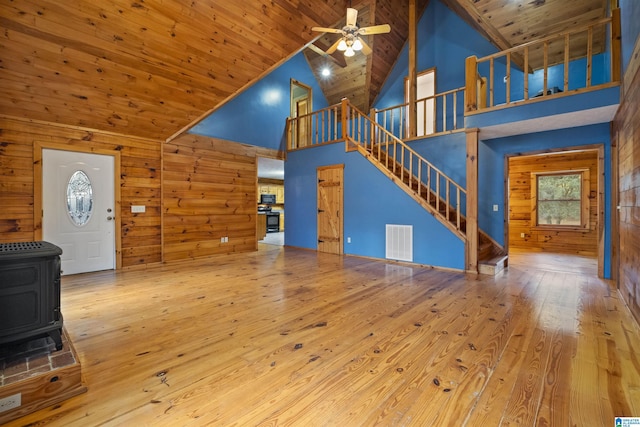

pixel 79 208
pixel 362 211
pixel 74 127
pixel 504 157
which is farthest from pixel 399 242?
pixel 74 127

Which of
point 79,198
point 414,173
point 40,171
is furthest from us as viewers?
point 414,173

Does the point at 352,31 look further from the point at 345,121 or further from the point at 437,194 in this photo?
the point at 437,194

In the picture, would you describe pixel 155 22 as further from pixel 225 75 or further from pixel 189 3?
pixel 225 75

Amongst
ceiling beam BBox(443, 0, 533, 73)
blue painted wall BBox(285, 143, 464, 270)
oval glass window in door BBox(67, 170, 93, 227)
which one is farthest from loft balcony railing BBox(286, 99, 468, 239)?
oval glass window in door BBox(67, 170, 93, 227)

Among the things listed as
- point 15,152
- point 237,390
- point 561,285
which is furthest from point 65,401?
point 561,285

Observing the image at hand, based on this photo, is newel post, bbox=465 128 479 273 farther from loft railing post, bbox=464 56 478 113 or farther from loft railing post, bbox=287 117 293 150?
loft railing post, bbox=287 117 293 150

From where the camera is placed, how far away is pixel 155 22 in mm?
3287

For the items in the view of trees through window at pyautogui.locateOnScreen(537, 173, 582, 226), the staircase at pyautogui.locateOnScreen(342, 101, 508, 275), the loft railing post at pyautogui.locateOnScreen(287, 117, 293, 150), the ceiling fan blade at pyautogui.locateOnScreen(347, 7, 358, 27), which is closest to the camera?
the ceiling fan blade at pyautogui.locateOnScreen(347, 7, 358, 27)

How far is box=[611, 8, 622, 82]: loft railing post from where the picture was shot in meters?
3.24

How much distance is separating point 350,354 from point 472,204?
3.39 meters

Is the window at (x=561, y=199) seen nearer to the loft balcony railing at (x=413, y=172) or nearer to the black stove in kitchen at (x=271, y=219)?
the loft balcony railing at (x=413, y=172)

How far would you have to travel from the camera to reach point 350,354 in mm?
1961

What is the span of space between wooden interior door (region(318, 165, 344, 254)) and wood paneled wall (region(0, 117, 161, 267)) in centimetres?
328

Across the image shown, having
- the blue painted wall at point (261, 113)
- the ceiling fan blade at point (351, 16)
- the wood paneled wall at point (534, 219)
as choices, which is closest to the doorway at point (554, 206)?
the wood paneled wall at point (534, 219)
